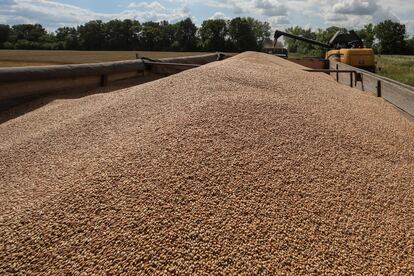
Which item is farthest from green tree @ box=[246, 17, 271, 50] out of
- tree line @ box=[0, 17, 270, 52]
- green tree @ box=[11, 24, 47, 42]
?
green tree @ box=[11, 24, 47, 42]

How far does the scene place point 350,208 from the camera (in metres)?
1.72

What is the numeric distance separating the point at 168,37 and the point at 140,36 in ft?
10.9

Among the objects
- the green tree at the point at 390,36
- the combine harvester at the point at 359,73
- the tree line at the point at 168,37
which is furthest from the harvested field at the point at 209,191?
the green tree at the point at 390,36

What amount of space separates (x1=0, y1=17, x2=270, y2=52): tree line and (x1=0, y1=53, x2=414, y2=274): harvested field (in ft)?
120

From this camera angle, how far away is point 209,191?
5.58 ft

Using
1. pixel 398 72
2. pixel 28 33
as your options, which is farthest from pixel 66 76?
pixel 28 33

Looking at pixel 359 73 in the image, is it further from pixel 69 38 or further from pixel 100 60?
pixel 69 38

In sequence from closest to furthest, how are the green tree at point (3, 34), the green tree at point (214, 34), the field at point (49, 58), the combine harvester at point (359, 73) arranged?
1. the combine harvester at point (359, 73)
2. the field at point (49, 58)
3. the green tree at point (3, 34)
4. the green tree at point (214, 34)

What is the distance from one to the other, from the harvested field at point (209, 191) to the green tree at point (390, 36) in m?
40.3

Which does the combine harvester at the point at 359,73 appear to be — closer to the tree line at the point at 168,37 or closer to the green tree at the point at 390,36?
the tree line at the point at 168,37

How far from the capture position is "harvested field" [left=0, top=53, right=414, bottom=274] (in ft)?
4.65

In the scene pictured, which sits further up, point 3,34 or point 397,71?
point 3,34

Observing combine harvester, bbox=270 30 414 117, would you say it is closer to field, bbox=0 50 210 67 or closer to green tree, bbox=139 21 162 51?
field, bbox=0 50 210 67

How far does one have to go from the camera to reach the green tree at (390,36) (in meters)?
38.1
